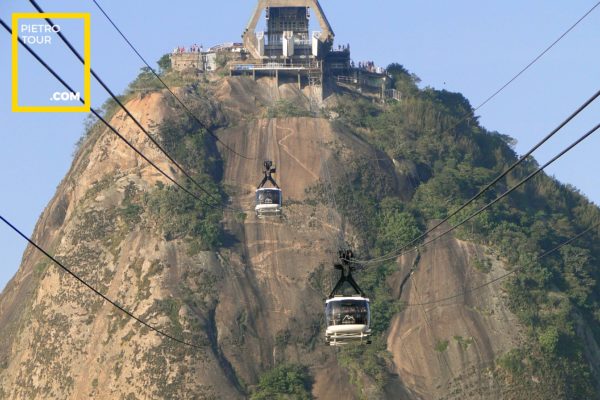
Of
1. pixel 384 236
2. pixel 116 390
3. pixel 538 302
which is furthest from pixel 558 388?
pixel 116 390

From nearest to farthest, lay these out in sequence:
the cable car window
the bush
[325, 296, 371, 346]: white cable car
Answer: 1. [325, 296, 371, 346]: white cable car
2. the cable car window
3. the bush

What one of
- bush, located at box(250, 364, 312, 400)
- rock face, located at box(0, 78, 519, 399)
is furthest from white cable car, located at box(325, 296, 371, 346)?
bush, located at box(250, 364, 312, 400)

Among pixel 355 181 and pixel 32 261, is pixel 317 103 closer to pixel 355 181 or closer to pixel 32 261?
pixel 355 181

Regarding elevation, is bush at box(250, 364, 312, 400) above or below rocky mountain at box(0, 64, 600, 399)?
below

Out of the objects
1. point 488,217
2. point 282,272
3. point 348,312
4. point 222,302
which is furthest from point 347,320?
point 488,217

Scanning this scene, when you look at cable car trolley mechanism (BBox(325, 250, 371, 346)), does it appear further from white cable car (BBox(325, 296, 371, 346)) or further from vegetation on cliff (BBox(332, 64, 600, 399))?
vegetation on cliff (BBox(332, 64, 600, 399))
